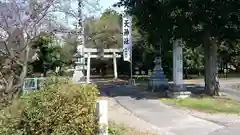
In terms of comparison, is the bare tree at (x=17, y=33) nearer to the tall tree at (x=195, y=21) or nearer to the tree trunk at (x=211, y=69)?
the tall tree at (x=195, y=21)

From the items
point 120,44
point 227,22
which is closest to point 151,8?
point 227,22

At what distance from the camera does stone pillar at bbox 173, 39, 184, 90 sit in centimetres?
2145

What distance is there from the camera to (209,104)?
18.6 m

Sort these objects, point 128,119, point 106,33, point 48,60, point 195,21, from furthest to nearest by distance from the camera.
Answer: point 106,33 < point 48,60 < point 195,21 < point 128,119

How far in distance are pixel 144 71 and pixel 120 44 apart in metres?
4.44

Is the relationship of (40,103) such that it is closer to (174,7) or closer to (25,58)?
(25,58)

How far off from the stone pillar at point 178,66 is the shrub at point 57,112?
1426cm

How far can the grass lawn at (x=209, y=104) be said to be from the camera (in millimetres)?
17109

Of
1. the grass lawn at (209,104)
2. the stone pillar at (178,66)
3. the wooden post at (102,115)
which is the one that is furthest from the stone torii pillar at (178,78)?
the wooden post at (102,115)

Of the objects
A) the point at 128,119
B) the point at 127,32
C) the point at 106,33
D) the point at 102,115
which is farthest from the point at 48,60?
the point at 102,115

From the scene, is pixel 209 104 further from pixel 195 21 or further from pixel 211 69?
pixel 195 21

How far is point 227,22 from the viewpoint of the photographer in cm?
2027

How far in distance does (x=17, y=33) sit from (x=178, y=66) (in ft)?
31.2

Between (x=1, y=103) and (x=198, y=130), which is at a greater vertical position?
(x=1, y=103)
